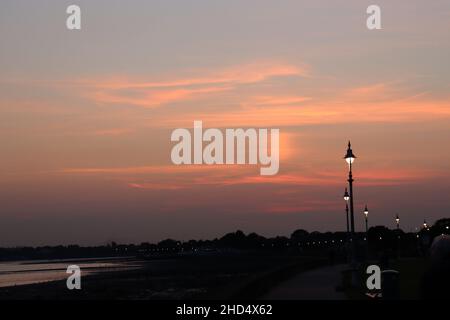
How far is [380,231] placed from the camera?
13600 centimetres
